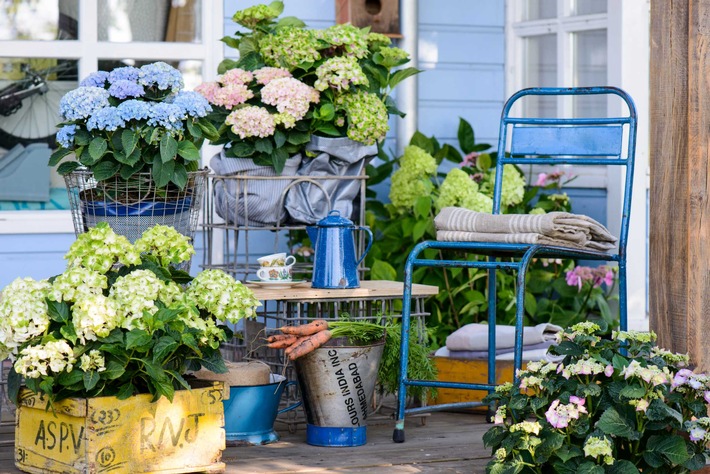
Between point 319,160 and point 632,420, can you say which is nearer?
point 632,420

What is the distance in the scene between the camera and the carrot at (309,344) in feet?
11.0

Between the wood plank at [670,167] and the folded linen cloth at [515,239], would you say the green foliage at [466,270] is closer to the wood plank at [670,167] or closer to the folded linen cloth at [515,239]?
the folded linen cloth at [515,239]

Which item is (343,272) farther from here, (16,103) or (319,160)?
(16,103)

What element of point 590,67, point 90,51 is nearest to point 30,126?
point 90,51

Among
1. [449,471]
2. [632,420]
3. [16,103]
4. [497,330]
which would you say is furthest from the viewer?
[16,103]

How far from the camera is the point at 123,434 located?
2.99 m

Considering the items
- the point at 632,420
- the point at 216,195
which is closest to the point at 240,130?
the point at 216,195

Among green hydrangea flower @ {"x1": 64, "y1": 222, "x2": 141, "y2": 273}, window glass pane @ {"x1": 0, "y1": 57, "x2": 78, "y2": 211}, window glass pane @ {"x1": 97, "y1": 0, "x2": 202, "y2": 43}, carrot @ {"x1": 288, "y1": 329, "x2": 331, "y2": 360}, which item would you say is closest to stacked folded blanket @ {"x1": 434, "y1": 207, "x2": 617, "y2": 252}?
carrot @ {"x1": 288, "y1": 329, "x2": 331, "y2": 360}

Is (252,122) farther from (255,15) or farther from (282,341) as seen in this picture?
(282,341)

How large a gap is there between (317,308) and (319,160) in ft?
2.08

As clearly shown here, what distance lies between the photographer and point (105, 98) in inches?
140

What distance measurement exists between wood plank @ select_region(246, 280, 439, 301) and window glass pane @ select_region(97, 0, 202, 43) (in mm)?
1517

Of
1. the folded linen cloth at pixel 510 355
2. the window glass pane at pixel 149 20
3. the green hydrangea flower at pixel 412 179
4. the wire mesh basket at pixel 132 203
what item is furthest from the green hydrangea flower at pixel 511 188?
the wire mesh basket at pixel 132 203

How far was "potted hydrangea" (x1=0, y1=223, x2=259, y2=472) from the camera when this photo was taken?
9.55 ft
